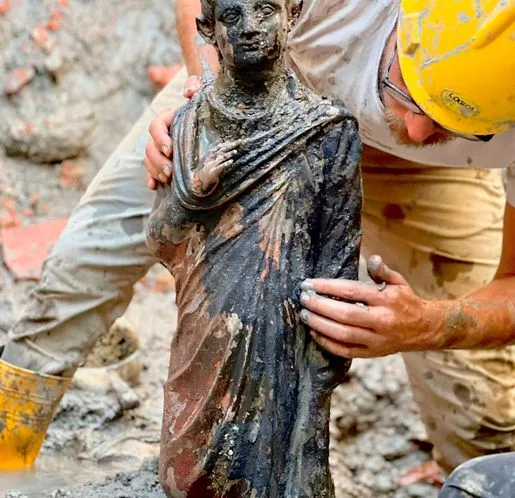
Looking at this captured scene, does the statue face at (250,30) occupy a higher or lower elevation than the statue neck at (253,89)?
higher

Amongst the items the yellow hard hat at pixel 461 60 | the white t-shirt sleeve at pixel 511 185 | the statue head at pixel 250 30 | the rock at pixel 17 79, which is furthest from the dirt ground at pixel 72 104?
the statue head at pixel 250 30

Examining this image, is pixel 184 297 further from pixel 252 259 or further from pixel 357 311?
pixel 357 311

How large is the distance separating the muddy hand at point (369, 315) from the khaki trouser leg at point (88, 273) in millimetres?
1020

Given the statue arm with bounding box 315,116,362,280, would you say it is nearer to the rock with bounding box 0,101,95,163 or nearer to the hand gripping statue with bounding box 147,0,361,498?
the hand gripping statue with bounding box 147,0,361,498

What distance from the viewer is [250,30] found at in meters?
2.32

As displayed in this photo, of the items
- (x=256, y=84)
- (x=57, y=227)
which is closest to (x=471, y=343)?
(x=256, y=84)

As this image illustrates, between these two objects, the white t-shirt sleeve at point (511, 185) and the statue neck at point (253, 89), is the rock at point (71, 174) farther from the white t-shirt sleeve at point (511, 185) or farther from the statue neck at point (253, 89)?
the statue neck at point (253, 89)

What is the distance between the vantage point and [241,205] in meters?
2.39

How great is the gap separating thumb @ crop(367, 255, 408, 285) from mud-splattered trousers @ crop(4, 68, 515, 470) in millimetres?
935

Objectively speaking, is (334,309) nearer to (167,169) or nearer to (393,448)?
(167,169)

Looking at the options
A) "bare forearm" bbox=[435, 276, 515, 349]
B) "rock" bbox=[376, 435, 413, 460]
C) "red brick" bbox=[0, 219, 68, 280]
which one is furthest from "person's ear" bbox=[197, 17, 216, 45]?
"red brick" bbox=[0, 219, 68, 280]

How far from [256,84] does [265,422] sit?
69 centimetres

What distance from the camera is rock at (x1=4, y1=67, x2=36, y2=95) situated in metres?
5.14

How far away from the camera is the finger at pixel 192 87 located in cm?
268
